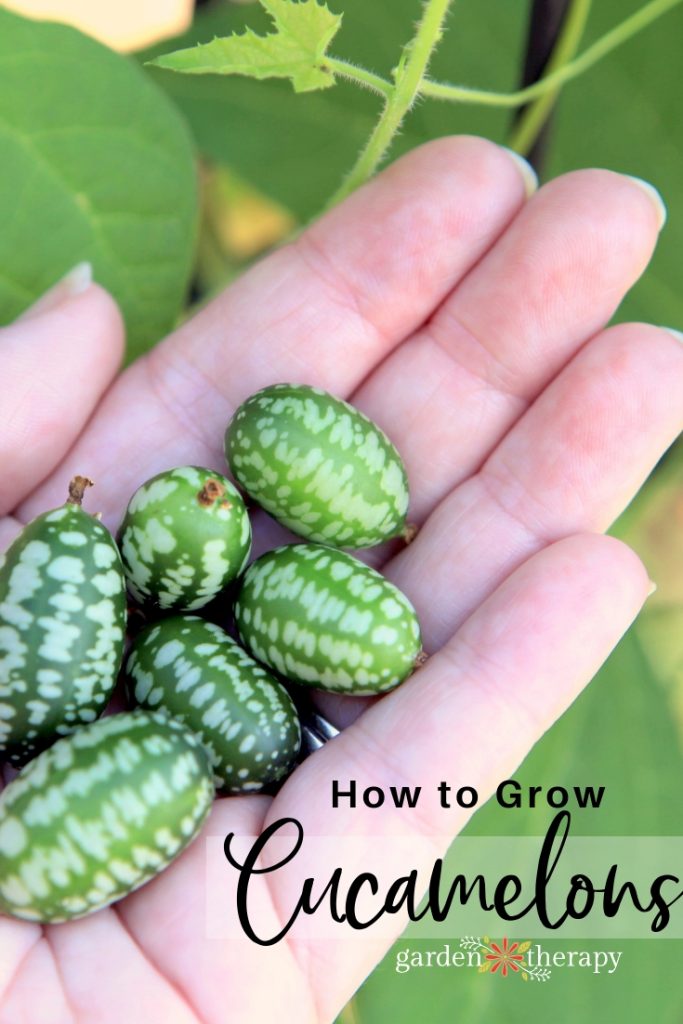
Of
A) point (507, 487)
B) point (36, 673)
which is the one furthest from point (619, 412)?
point (36, 673)

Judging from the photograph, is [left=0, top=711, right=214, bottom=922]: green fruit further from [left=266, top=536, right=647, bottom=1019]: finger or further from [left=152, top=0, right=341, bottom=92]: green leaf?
[left=152, top=0, right=341, bottom=92]: green leaf

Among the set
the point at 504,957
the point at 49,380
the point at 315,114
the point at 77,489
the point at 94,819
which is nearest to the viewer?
the point at 94,819

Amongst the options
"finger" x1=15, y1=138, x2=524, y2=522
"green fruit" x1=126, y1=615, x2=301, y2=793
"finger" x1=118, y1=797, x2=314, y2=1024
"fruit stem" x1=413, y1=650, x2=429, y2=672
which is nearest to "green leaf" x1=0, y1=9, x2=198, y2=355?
"finger" x1=15, y1=138, x2=524, y2=522

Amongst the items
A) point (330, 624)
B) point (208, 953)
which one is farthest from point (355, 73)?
point (208, 953)

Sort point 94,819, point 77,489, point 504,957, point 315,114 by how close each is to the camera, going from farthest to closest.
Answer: point 315,114
point 504,957
point 77,489
point 94,819

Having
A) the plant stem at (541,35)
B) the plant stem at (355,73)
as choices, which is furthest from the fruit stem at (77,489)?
the plant stem at (541,35)

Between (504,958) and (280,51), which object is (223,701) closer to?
(504,958)
